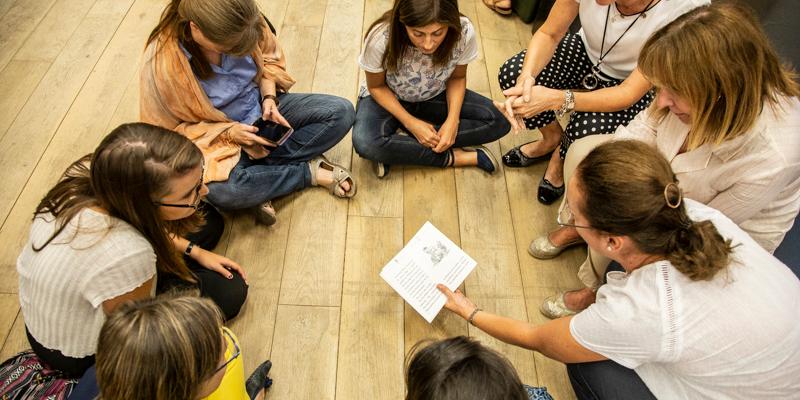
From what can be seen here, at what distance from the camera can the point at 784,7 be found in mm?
1668

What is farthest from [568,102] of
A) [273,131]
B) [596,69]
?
[273,131]

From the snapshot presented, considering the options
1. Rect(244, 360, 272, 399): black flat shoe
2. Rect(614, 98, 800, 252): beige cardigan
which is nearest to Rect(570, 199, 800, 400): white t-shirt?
Rect(614, 98, 800, 252): beige cardigan

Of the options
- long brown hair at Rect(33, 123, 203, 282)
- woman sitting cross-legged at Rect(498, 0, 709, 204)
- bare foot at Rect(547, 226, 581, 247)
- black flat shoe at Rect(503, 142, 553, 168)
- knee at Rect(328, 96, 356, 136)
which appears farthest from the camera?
black flat shoe at Rect(503, 142, 553, 168)

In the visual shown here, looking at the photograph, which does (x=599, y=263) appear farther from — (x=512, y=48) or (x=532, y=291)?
(x=512, y=48)

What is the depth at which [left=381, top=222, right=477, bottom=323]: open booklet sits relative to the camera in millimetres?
1467

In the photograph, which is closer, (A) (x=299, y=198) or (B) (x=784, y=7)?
(B) (x=784, y=7)

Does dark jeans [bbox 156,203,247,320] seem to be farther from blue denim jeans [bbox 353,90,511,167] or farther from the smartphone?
blue denim jeans [bbox 353,90,511,167]

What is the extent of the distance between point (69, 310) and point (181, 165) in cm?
41

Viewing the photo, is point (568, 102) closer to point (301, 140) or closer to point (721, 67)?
point (721, 67)

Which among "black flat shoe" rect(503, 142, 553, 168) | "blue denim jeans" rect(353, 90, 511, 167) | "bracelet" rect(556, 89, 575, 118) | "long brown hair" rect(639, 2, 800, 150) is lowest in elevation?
"black flat shoe" rect(503, 142, 553, 168)

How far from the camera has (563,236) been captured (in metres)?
1.72

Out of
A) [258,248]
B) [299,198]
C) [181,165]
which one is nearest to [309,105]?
[299,198]

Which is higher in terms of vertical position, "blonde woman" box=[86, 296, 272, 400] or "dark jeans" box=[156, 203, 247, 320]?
"blonde woman" box=[86, 296, 272, 400]

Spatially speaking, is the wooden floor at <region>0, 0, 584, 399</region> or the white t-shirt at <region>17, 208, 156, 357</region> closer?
the white t-shirt at <region>17, 208, 156, 357</region>
